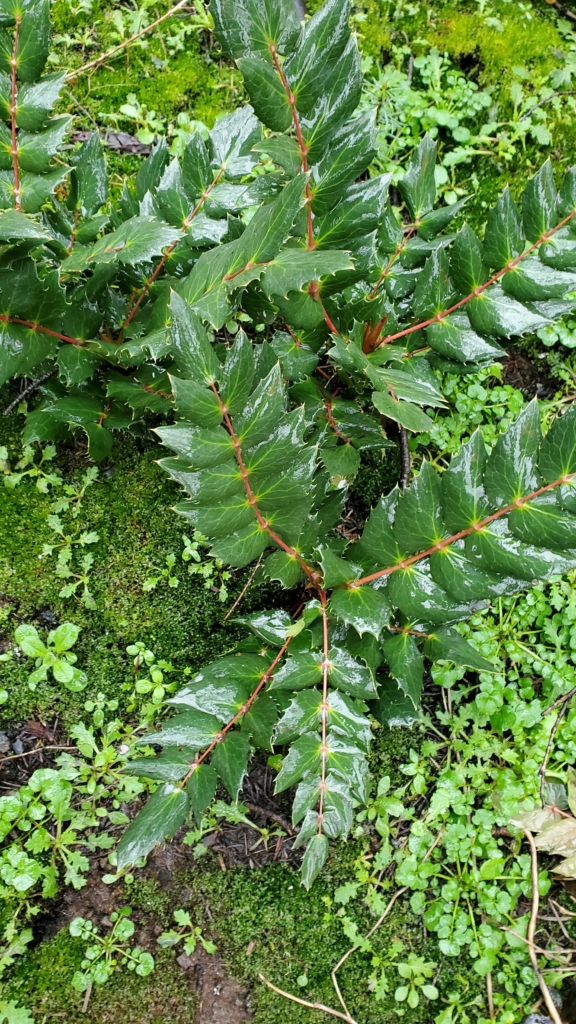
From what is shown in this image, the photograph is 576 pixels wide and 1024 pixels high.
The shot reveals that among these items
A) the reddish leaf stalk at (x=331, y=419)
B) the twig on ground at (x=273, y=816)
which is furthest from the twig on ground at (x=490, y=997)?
the reddish leaf stalk at (x=331, y=419)

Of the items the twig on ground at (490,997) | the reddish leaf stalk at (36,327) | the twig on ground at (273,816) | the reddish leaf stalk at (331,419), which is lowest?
the twig on ground at (490,997)

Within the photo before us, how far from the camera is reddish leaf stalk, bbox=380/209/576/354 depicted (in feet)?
5.64

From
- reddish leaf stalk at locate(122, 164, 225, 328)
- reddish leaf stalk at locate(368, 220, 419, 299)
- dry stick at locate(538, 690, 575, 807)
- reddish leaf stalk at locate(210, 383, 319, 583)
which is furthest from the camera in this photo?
dry stick at locate(538, 690, 575, 807)

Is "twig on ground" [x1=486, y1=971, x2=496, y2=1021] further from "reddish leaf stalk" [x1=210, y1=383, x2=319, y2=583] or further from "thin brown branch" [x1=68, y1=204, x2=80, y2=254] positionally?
"thin brown branch" [x1=68, y1=204, x2=80, y2=254]

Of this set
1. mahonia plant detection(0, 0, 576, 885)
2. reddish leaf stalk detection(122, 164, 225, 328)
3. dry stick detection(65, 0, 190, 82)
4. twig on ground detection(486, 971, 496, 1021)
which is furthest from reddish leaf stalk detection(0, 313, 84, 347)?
twig on ground detection(486, 971, 496, 1021)

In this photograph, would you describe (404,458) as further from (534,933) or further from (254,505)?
(534,933)

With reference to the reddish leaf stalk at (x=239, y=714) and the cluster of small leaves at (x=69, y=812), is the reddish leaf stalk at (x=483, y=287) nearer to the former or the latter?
the reddish leaf stalk at (x=239, y=714)

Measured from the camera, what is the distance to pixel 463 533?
1600 millimetres

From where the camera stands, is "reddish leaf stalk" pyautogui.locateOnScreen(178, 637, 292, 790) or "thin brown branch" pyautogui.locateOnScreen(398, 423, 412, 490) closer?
"reddish leaf stalk" pyautogui.locateOnScreen(178, 637, 292, 790)

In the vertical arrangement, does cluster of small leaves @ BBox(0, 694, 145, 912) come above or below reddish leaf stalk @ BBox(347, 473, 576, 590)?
below

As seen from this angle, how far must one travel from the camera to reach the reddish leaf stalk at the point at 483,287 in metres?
1.72

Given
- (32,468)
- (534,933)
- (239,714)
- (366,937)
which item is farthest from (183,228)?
(534,933)

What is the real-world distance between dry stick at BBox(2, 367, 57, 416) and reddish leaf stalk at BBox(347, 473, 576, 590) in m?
1.14

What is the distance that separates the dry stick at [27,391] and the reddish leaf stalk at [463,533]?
1142 millimetres
